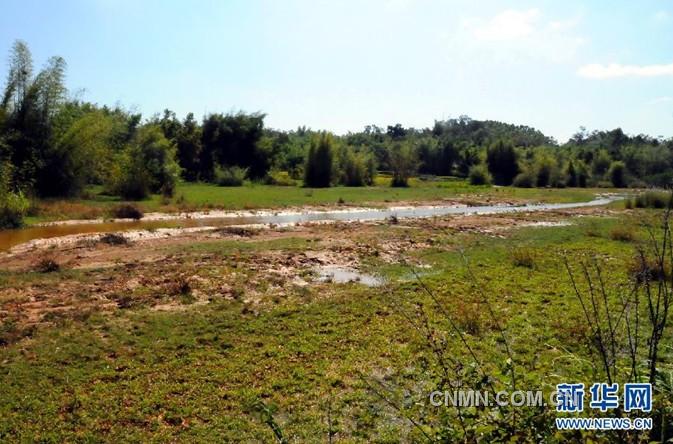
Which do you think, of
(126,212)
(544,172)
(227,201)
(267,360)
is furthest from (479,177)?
(267,360)

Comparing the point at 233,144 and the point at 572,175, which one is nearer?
the point at 233,144

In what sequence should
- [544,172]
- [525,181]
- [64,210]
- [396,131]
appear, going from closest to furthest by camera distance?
1. [64,210]
2. [525,181]
3. [544,172]
4. [396,131]

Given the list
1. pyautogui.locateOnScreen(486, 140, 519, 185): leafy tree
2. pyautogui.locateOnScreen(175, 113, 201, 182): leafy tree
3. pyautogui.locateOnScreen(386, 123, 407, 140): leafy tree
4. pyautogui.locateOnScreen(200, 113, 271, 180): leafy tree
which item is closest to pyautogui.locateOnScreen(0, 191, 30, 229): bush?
pyautogui.locateOnScreen(175, 113, 201, 182): leafy tree

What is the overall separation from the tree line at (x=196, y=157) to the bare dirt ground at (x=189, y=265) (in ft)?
25.8

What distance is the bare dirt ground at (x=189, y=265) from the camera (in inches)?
388

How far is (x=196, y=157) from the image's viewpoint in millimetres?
53844

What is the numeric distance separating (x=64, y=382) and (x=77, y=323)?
243 centimetres

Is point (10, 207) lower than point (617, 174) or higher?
lower

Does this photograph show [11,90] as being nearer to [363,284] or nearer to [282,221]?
[282,221]

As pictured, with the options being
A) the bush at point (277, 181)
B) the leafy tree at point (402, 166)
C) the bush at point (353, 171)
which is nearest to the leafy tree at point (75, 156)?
the bush at point (277, 181)

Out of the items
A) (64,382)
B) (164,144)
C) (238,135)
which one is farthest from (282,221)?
(238,135)

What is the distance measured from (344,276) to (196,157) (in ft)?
148

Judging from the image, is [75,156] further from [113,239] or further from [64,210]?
[113,239]

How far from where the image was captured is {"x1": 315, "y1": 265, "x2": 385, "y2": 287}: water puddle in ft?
39.9
